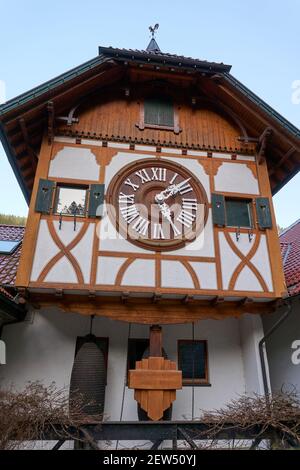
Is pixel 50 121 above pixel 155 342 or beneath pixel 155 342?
above

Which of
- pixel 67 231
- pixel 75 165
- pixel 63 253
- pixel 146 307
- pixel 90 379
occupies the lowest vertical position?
pixel 90 379

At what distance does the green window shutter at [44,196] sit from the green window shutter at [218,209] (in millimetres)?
3145

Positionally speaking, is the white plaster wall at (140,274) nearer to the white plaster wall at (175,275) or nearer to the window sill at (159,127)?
the white plaster wall at (175,275)

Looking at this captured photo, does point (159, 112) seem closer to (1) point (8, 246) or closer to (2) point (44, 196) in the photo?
(2) point (44, 196)

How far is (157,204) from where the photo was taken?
712 centimetres

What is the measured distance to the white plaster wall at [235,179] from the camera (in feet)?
24.8

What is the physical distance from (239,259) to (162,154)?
8.88 ft

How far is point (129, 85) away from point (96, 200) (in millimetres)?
3067

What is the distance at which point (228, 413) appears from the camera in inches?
201

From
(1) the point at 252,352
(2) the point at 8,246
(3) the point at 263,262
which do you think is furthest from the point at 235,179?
(2) the point at 8,246

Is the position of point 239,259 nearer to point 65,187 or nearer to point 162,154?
point 162,154

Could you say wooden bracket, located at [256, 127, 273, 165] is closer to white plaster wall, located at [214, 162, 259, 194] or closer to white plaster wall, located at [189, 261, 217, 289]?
white plaster wall, located at [214, 162, 259, 194]

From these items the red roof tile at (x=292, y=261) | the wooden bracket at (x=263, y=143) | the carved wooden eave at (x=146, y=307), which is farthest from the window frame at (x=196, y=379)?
the wooden bracket at (x=263, y=143)

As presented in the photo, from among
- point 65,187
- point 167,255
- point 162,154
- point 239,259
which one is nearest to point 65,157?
point 65,187
